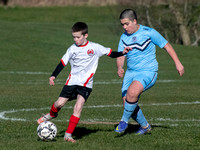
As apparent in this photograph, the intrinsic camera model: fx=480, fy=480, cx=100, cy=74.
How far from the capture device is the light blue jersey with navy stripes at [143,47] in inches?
313

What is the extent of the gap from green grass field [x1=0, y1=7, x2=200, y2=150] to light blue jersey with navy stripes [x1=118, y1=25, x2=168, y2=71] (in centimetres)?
114

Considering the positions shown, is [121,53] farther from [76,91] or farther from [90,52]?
[76,91]

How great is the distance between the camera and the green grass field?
7328mm

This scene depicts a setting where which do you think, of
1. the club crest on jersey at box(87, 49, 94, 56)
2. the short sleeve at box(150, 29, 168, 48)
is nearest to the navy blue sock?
the club crest on jersey at box(87, 49, 94, 56)

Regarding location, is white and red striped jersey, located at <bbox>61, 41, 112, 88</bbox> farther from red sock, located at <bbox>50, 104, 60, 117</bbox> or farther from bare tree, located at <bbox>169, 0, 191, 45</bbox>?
bare tree, located at <bbox>169, 0, 191, 45</bbox>

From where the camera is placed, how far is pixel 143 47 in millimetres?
7953

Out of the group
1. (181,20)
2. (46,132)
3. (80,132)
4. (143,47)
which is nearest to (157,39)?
(143,47)

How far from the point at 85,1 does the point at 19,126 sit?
43.7 m

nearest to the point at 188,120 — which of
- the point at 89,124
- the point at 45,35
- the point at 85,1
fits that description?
the point at 89,124

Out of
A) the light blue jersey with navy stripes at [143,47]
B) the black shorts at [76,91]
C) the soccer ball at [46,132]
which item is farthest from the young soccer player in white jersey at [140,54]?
the soccer ball at [46,132]

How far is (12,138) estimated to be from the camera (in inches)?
295

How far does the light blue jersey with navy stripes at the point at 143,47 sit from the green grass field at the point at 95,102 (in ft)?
3.75

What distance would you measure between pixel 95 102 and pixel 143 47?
13.6ft

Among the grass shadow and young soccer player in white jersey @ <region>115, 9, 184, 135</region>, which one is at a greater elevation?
young soccer player in white jersey @ <region>115, 9, 184, 135</region>
